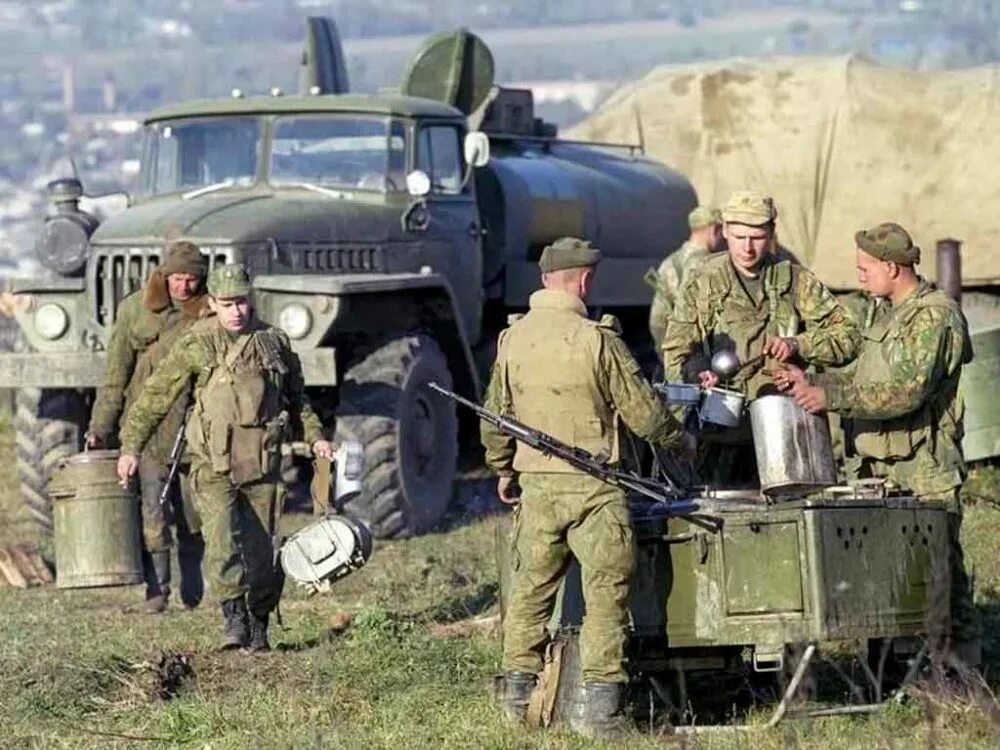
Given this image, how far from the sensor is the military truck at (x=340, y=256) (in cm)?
1416

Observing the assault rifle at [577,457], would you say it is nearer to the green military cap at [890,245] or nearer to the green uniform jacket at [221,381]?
the green military cap at [890,245]

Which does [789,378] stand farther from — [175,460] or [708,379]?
[175,460]

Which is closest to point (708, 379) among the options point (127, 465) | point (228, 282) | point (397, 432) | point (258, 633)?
point (228, 282)

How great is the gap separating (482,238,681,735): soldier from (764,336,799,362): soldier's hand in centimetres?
81

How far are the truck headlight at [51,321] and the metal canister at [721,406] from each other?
6.37 m

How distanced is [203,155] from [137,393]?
386 centimetres

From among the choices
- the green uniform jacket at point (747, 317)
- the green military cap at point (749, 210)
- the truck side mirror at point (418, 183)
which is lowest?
the green uniform jacket at point (747, 317)

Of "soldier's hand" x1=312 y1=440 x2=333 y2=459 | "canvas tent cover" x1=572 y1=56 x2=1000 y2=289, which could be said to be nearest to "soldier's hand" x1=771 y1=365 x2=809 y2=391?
"soldier's hand" x1=312 y1=440 x2=333 y2=459

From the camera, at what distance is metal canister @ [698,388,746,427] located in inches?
359

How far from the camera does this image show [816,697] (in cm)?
908

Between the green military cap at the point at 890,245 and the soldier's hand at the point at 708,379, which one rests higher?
the green military cap at the point at 890,245

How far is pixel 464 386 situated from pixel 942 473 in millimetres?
6767

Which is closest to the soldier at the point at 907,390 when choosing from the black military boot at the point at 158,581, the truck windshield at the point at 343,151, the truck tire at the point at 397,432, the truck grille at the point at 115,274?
the black military boot at the point at 158,581

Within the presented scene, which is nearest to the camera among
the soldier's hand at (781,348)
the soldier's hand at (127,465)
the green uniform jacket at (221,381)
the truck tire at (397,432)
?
the soldier's hand at (781,348)
